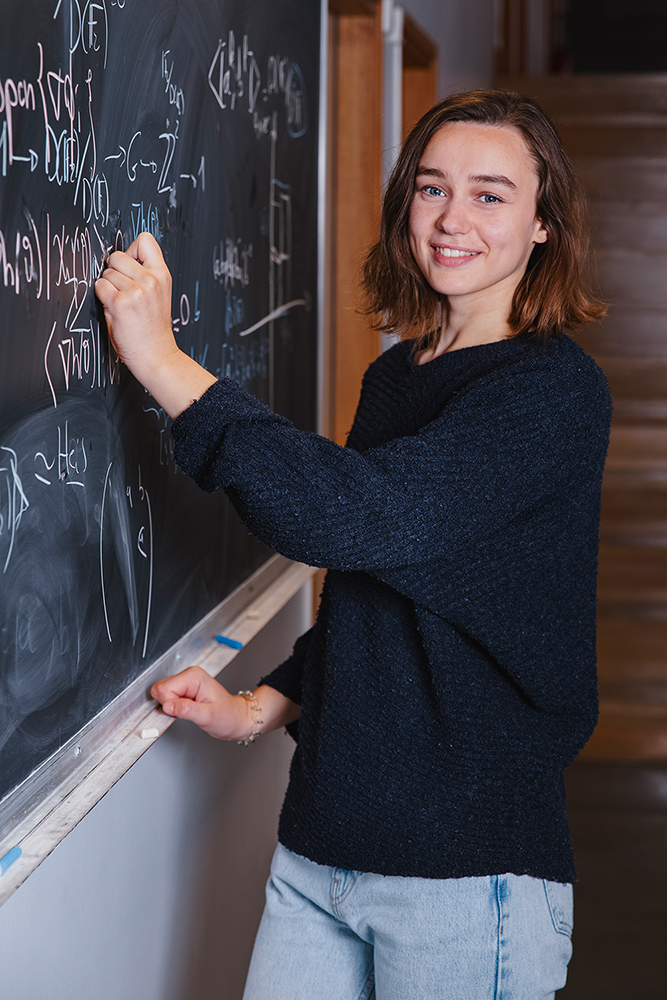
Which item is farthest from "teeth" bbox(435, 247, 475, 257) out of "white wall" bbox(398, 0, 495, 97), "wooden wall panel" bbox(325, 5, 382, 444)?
"white wall" bbox(398, 0, 495, 97)

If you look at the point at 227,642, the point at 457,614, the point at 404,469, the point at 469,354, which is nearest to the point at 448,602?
the point at 457,614

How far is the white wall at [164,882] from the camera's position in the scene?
0.96 m

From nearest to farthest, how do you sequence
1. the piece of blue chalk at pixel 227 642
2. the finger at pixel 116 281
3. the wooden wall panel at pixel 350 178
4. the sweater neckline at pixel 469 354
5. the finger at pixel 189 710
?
the finger at pixel 116 281 → the sweater neckline at pixel 469 354 → the finger at pixel 189 710 → the piece of blue chalk at pixel 227 642 → the wooden wall panel at pixel 350 178

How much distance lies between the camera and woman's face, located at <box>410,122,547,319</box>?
105 centimetres

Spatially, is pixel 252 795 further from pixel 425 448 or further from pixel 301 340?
pixel 425 448

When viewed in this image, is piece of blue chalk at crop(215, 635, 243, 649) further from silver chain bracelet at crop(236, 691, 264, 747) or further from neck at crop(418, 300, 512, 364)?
neck at crop(418, 300, 512, 364)

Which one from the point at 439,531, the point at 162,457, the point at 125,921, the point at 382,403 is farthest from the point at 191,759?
the point at 439,531

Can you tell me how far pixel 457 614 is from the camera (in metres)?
0.99

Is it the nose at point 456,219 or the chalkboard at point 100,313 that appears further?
the nose at point 456,219

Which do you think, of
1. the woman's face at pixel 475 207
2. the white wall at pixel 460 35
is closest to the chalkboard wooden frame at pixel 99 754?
the woman's face at pixel 475 207

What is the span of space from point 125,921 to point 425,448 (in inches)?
26.5

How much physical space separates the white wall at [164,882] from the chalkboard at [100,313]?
0.48 ft

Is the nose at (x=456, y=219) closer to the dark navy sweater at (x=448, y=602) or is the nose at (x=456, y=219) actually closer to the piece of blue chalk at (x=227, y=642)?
the dark navy sweater at (x=448, y=602)

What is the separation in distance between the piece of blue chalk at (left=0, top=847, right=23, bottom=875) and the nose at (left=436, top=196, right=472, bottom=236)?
28.2 inches
